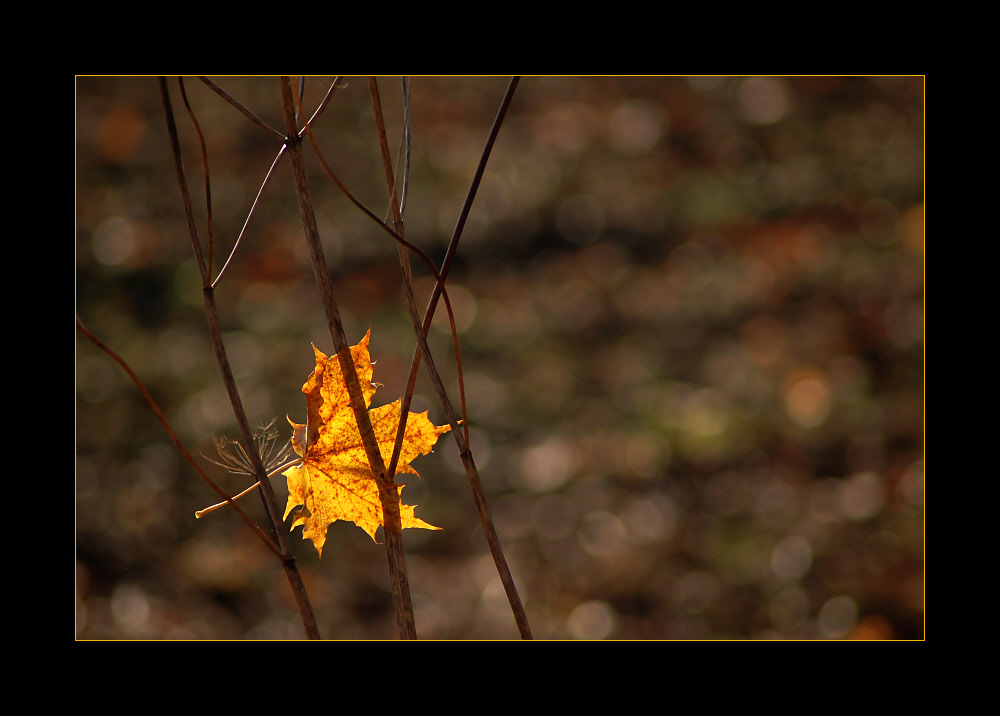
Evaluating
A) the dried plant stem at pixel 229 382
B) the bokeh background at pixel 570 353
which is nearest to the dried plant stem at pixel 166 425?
the dried plant stem at pixel 229 382

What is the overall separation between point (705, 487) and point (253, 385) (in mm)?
1140

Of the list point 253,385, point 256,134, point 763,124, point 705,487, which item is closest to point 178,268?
point 253,385

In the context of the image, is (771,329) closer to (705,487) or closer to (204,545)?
(705,487)

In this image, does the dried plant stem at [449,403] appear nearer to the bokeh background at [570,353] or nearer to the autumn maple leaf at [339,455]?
the autumn maple leaf at [339,455]

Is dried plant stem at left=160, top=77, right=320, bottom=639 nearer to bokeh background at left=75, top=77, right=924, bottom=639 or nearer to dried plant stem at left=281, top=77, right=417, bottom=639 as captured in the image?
dried plant stem at left=281, top=77, right=417, bottom=639

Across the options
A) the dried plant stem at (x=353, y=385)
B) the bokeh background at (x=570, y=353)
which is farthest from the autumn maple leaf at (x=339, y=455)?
the bokeh background at (x=570, y=353)

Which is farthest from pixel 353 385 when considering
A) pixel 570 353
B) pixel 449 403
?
pixel 570 353

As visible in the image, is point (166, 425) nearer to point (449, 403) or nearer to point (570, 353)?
point (449, 403)

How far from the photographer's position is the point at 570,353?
1981 millimetres

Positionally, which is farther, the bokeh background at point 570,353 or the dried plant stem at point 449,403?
the bokeh background at point 570,353

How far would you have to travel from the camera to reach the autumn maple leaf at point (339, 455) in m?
0.34

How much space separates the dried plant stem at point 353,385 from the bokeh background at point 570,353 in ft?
3.58

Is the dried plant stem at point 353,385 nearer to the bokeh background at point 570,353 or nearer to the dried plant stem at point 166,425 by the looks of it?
the dried plant stem at point 166,425

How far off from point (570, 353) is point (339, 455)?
1653 millimetres
